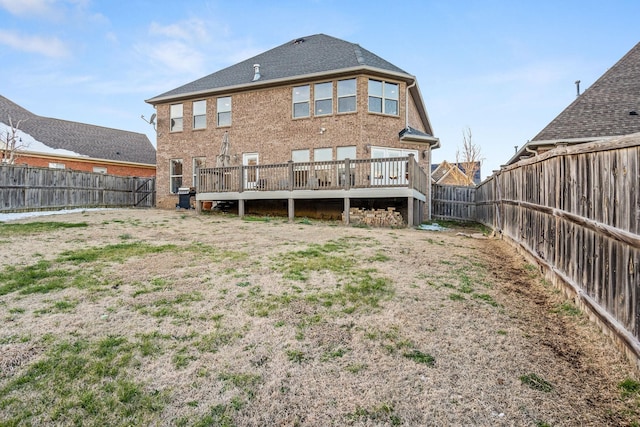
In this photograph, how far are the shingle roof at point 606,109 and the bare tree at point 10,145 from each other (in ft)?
79.6

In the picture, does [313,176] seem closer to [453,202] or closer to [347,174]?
[347,174]

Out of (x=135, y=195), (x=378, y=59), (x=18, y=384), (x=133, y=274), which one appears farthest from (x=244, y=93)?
(x=18, y=384)

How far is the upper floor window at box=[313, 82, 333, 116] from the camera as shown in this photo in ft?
46.5

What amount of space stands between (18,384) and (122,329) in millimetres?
836

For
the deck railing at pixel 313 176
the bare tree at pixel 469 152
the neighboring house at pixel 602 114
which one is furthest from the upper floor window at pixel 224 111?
the bare tree at pixel 469 152

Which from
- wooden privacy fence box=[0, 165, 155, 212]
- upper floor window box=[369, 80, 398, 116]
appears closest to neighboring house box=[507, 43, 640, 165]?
upper floor window box=[369, 80, 398, 116]

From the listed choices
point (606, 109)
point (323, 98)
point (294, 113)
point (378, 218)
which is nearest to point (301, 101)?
point (294, 113)

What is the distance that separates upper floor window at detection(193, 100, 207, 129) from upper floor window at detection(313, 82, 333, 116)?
5.72 metres

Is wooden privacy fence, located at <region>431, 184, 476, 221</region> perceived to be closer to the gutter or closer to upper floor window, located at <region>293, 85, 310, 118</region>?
the gutter

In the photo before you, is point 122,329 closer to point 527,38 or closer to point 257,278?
point 257,278

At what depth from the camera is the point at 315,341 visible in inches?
116

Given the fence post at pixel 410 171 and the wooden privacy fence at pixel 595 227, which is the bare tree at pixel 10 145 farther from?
the wooden privacy fence at pixel 595 227

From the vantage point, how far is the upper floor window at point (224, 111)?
16.0m

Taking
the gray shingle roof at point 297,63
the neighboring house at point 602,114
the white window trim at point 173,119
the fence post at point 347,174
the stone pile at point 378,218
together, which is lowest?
the stone pile at point 378,218
